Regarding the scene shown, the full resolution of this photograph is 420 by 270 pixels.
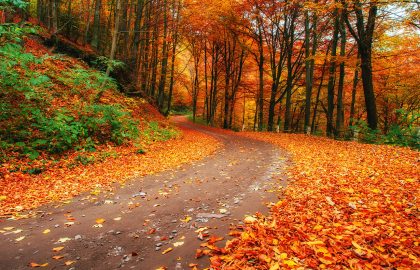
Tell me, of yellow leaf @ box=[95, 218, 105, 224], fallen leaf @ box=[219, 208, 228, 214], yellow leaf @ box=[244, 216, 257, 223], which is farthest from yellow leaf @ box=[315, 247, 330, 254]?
yellow leaf @ box=[95, 218, 105, 224]

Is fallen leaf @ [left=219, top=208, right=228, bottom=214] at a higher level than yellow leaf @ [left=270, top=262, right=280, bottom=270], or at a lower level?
lower

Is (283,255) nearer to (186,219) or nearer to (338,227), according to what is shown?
(338,227)

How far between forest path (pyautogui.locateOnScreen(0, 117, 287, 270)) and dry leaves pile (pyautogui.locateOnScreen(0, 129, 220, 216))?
612 millimetres

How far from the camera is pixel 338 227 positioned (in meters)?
3.92

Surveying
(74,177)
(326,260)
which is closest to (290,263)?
(326,260)

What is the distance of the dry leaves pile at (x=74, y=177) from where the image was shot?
6109 mm

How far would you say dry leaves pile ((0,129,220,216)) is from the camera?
611 cm

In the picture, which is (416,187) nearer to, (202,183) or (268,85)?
(202,183)

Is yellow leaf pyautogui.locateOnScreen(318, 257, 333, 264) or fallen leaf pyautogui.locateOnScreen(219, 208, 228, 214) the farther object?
fallen leaf pyautogui.locateOnScreen(219, 208, 228, 214)

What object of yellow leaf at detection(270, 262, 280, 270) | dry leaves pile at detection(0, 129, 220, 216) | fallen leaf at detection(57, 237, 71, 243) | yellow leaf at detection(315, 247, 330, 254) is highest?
yellow leaf at detection(315, 247, 330, 254)

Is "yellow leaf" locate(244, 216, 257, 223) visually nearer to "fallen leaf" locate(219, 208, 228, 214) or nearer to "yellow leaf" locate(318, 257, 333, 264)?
"fallen leaf" locate(219, 208, 228, 214)

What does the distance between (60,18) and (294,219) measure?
80.5ft

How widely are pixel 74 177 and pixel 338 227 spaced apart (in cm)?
721

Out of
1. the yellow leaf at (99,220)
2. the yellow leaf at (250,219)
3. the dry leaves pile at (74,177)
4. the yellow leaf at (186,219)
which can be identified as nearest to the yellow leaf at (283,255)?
the yellow leaf at (250,219)
